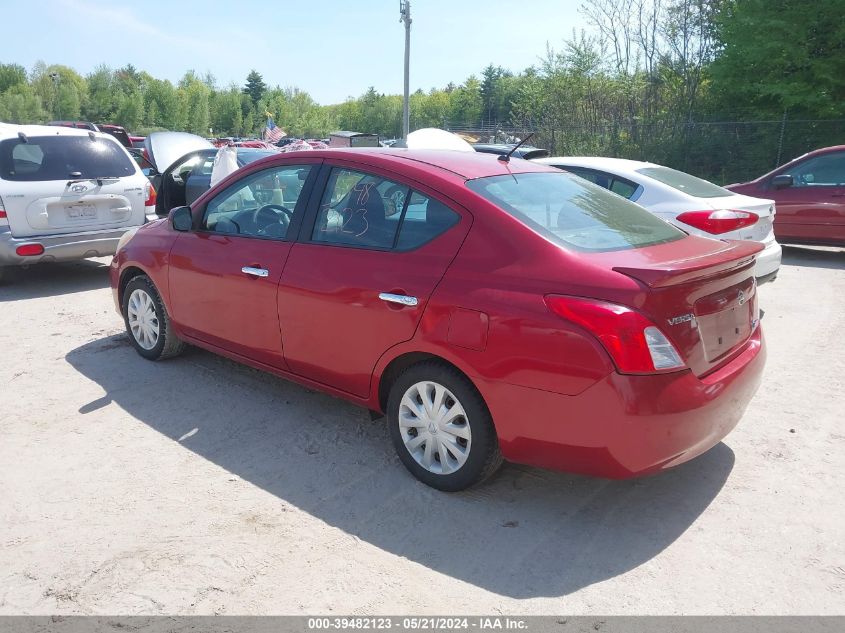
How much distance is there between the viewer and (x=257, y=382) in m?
4.96

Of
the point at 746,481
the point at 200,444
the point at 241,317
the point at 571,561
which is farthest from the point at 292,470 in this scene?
the point at 746,481

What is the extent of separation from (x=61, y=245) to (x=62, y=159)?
982 millimetres

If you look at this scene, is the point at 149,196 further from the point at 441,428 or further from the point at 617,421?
the point at 617,421

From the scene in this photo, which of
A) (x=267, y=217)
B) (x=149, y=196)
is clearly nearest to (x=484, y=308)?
(x=267, y=217)

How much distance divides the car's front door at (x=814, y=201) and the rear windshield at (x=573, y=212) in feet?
23.4

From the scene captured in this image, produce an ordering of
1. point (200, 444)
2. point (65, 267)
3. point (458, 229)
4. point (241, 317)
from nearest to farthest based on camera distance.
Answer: point (458, 229), point (200, 444), point (241, 317), point (65, 267)

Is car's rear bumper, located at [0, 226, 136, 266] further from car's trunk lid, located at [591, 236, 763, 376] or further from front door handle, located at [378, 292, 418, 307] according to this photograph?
car's trunk lid, located at [591, 236, 763, 376]

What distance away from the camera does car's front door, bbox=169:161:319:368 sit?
13.6ft

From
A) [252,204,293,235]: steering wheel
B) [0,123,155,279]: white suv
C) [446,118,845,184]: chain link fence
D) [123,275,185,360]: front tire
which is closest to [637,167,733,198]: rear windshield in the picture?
[252,204,293,235]: steering wheel

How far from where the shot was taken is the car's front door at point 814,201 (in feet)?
31.6

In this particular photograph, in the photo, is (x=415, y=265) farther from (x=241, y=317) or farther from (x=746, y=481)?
(x=746, y=481)

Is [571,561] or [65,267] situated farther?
[65,267]

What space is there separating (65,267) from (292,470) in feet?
22.8
